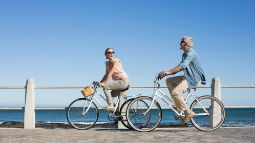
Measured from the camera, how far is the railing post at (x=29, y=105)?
10.0 metres

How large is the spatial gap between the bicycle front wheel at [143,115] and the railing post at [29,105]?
298 centimetres

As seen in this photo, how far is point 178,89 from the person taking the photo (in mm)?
8023

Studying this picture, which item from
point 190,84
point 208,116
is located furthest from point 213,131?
point 190,84

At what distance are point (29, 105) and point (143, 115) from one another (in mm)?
3246

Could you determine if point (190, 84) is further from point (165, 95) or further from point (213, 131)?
point (213, 131)

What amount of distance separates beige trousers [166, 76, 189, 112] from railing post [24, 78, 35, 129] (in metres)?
3.64

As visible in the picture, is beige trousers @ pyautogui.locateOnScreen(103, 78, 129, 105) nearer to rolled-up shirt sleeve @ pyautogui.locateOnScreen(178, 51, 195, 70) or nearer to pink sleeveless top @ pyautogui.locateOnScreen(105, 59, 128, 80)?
pink sleeveless top @ pyautogui.locateOnScreen(105, 59, 128, 80)

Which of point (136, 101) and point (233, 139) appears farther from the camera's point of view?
point (136, 101)

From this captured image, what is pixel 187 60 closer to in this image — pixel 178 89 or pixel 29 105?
pixel 178 89

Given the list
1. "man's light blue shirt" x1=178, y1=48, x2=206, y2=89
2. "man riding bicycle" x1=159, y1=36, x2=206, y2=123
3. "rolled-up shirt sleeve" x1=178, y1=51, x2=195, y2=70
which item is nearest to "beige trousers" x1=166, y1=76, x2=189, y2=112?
A: "man riding bicycle" x1=159, y1=36, x2=206, y2=123

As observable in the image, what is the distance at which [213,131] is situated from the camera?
8312mm

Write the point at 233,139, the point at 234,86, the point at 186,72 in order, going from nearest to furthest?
the point at 233,139
the point at 186,72
the point at 234,86

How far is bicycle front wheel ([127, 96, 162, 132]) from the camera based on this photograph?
816cm

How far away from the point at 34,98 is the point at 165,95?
352cm
